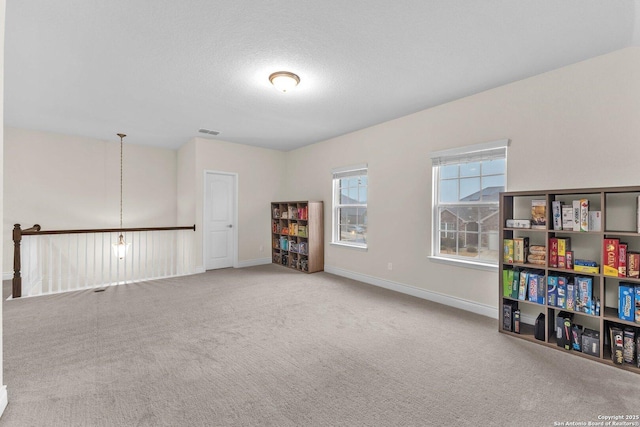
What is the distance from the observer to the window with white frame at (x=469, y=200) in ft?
10.9

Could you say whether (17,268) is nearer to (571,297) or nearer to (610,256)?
(571,297)

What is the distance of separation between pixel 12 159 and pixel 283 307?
17.7 feet

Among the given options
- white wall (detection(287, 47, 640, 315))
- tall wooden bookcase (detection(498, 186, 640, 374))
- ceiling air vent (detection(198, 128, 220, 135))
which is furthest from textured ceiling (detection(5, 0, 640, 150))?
tall wooden bookcase (detection(498, 186, 640, 374))

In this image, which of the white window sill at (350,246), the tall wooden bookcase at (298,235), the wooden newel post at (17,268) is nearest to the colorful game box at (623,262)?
the white window sill at (350,246)

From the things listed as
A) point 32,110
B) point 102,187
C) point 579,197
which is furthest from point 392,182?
point 102,187

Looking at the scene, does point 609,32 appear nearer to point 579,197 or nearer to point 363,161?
point 579,197

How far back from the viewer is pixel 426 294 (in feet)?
12.8

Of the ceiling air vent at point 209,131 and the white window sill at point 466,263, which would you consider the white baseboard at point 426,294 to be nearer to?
the white window sill at point 466,263

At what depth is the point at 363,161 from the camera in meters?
4.82

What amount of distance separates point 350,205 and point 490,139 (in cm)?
249

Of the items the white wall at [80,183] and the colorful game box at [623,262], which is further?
the white wall at [80,183]

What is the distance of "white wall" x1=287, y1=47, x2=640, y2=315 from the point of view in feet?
8.22

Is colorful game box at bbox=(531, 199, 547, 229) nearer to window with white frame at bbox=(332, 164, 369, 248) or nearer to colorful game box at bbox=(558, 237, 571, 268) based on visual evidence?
colorful game box at bbox=(558, 237, 571, 268)

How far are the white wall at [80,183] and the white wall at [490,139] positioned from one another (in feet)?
12.8
